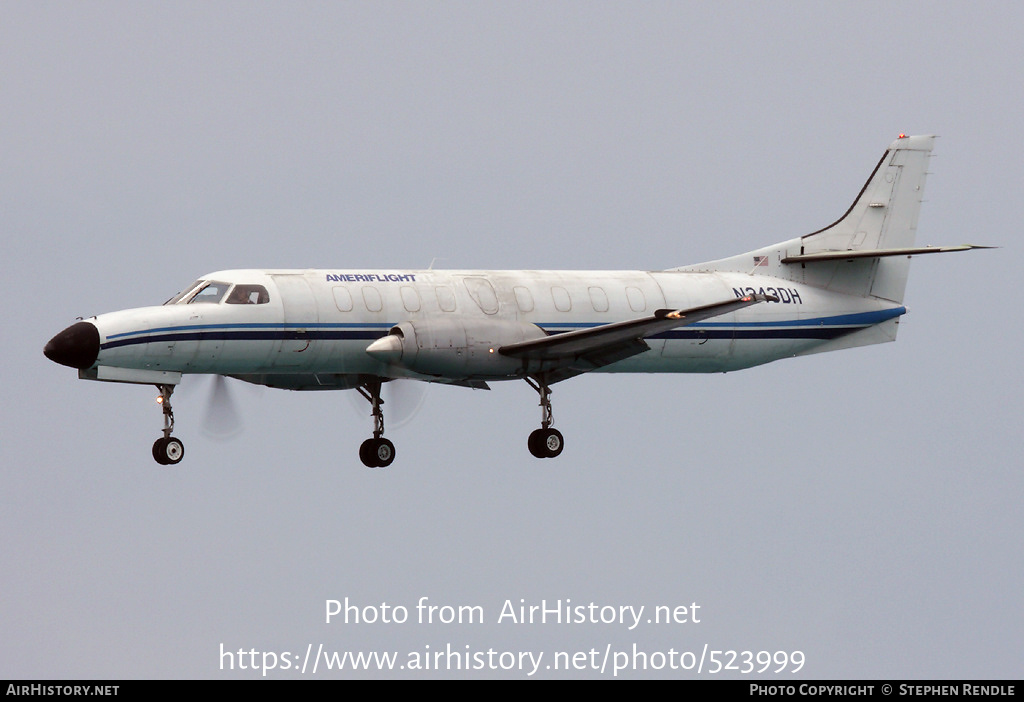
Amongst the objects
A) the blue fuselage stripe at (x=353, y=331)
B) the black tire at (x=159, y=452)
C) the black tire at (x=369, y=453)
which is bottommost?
the black tire at (x=369, y=453)

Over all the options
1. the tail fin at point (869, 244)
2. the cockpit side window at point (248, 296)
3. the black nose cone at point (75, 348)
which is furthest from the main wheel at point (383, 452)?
the tail fin at point (869, 244)

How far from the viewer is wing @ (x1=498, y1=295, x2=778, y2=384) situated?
1345 inches

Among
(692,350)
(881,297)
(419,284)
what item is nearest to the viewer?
(419,284)

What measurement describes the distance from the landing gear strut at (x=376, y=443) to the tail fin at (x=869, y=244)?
7.82m

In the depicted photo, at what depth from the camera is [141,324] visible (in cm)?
3306

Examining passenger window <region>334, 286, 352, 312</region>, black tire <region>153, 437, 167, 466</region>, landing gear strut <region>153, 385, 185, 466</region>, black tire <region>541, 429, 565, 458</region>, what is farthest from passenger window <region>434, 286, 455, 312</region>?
black tire <region>153, 437, 167, 466</region>

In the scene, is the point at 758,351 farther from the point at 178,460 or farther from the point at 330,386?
the point at 178,460

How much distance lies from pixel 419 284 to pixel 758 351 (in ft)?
27.1

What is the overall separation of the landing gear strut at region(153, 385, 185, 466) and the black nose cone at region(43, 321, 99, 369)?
1752 millimetres

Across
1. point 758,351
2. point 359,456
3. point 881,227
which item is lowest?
point 359,456

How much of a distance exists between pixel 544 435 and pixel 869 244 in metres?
10.1

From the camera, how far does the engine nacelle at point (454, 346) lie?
3384cm

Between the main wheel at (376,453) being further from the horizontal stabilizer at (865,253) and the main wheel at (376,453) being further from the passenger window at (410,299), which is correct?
the horizontal stabilizer at (865,253)

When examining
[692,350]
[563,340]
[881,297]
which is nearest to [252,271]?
[563,340]
